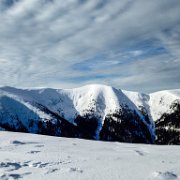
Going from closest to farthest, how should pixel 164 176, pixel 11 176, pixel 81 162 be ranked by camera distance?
pixel 164 176 → pixel 11 176 → pixel 81 162

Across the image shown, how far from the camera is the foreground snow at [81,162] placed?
11.7 m

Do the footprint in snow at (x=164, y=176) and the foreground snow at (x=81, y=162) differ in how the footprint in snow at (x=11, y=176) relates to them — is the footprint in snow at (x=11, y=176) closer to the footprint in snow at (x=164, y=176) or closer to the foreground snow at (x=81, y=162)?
the foreground snow at (x=81, y=162)

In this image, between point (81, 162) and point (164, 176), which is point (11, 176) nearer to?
point (81, 162)

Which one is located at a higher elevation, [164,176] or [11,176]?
[164,176]

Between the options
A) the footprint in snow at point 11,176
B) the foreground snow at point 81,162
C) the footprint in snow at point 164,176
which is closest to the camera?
the footprint in snow at point 164,176

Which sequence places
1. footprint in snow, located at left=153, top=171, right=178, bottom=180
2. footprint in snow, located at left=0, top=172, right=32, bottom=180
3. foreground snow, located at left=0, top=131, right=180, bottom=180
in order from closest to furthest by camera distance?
footprint in snow, located at left=153, top=171, right=178, bottom=180 → footprint in snow, located at left=0, top=172, right=32, bottom=180 → foreground snow, located at left=0, top=131, right=180, bottom=180

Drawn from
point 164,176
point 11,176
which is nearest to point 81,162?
point 11,176

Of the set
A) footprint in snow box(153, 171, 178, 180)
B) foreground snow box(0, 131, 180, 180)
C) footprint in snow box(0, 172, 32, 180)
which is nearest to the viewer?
footprint in snow box(153, 171, 178, 180)

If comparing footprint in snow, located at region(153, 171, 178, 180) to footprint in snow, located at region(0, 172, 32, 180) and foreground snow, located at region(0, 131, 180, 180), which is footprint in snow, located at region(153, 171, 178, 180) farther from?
footprint in snow, located at region(0, 172, 32, 180)

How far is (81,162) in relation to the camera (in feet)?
45.1

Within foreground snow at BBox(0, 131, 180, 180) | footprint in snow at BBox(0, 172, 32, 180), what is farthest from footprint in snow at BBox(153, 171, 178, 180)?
footprint in snow at BBox(0, 172, 32, 180)

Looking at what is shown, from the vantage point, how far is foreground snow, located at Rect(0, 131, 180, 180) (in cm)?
1170

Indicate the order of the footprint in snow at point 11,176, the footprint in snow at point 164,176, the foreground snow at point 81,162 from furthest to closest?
the foreground snow at point 81,162
the footprint in snow at point 11,176
the footprint in snow at point 164,176

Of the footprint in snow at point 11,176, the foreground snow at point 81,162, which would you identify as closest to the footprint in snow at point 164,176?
the foreground snow at point 81,162
